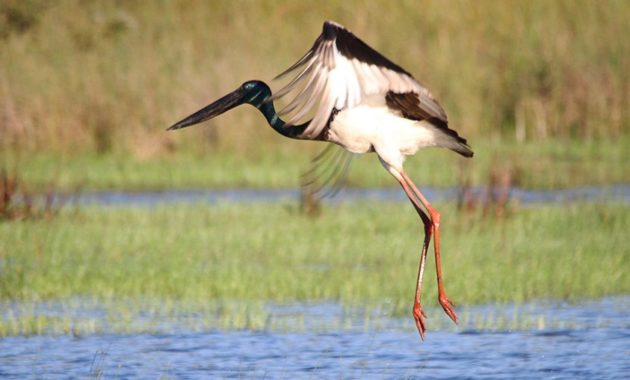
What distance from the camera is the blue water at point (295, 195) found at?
13953 mm

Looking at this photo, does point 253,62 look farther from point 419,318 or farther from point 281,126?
point 419,318

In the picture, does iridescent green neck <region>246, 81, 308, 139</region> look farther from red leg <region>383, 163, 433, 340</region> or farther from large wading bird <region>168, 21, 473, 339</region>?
red leg <region>383, 163, 433, 340</region>

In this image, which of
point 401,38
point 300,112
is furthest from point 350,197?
point 300,112

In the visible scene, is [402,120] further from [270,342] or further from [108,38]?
[108,38]

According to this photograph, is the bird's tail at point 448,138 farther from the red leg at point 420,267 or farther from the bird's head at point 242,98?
the bird's head at point 242,98

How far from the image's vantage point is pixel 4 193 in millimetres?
12102

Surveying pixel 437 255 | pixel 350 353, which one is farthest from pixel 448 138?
pixel 350 353

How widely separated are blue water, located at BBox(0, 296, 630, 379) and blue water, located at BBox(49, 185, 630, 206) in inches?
205

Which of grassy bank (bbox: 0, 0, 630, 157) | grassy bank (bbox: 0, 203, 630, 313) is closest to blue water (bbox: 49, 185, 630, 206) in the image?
grassy bank (bbox: 0, 203, 630, 313)

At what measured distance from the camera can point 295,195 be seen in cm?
1451

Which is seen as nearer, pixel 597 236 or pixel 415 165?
pixel 597 236

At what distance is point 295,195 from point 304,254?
3.82 metres

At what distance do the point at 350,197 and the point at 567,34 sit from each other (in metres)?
5.83

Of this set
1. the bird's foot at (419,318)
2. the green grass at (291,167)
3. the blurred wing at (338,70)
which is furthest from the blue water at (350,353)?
the green grass at (291,167)
